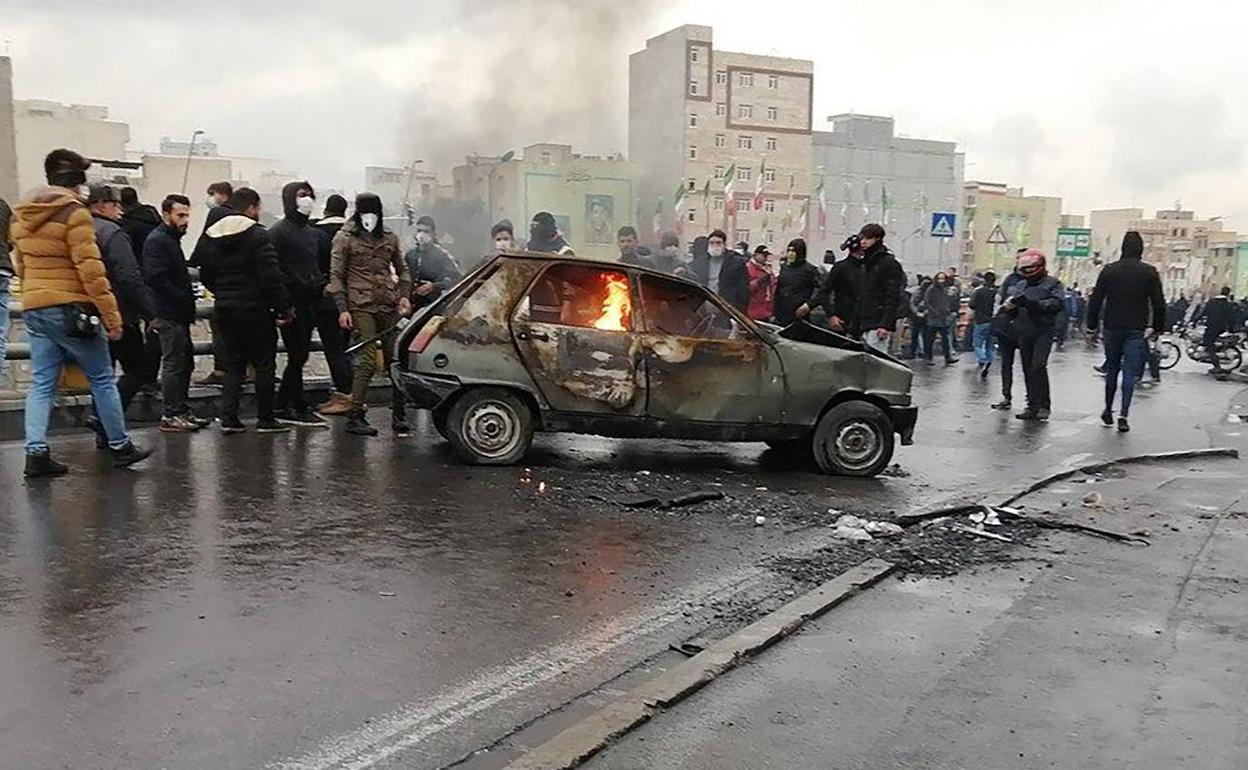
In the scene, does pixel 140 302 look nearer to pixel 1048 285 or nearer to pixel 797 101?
pixel 1048 285

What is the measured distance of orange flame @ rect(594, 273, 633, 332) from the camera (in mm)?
7461

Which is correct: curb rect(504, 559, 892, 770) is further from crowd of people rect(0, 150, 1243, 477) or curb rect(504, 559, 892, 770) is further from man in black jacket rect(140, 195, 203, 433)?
man in black jacket rect(140, 195, 203, 433)

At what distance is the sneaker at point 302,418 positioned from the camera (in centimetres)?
884

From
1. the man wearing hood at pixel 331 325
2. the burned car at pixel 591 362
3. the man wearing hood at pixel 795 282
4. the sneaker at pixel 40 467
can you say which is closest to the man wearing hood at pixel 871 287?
the man wearing hood at pixel 795 282

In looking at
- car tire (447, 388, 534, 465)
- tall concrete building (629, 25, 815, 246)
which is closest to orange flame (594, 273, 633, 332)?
car tire (447, 388, 534, 465)

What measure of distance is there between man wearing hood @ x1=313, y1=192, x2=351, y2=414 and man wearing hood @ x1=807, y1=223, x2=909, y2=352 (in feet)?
15.4

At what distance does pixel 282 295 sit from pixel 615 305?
2632 millimetres

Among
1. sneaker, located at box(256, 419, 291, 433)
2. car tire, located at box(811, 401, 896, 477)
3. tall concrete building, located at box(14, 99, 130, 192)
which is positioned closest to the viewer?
car tire, located at box(811, 401, 896, 477)

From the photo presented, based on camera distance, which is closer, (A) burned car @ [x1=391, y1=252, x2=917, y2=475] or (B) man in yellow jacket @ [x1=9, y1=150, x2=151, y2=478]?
(B) man in yellow jacket @ [x1=9, y1=150, x2=151, y2=478]

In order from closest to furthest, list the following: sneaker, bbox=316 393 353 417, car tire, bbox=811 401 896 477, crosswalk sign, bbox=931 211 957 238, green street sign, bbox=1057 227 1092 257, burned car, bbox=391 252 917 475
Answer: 1. burned car, bbox=391 252 917 475
2. car tire, bbox=811 401 896 477
3. sneaker, bbox=316 393 353 417
4. crosswalk sign, bbox=931 211 957 238
5. green street sign, bbox=1057 227 1092 257

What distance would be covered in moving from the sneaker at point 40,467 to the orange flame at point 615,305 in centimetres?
360

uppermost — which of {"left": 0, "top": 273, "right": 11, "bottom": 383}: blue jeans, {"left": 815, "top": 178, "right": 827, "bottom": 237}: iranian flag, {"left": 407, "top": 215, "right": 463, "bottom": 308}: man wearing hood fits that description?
{"left": 815, "top": 178, "right": 827, "bottom": 237}: iranian flag

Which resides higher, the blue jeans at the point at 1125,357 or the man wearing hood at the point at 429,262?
the man wearing hood at the point at 429,262

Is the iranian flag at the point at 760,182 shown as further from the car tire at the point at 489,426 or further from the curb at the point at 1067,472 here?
the car tire at the point at 489,426
